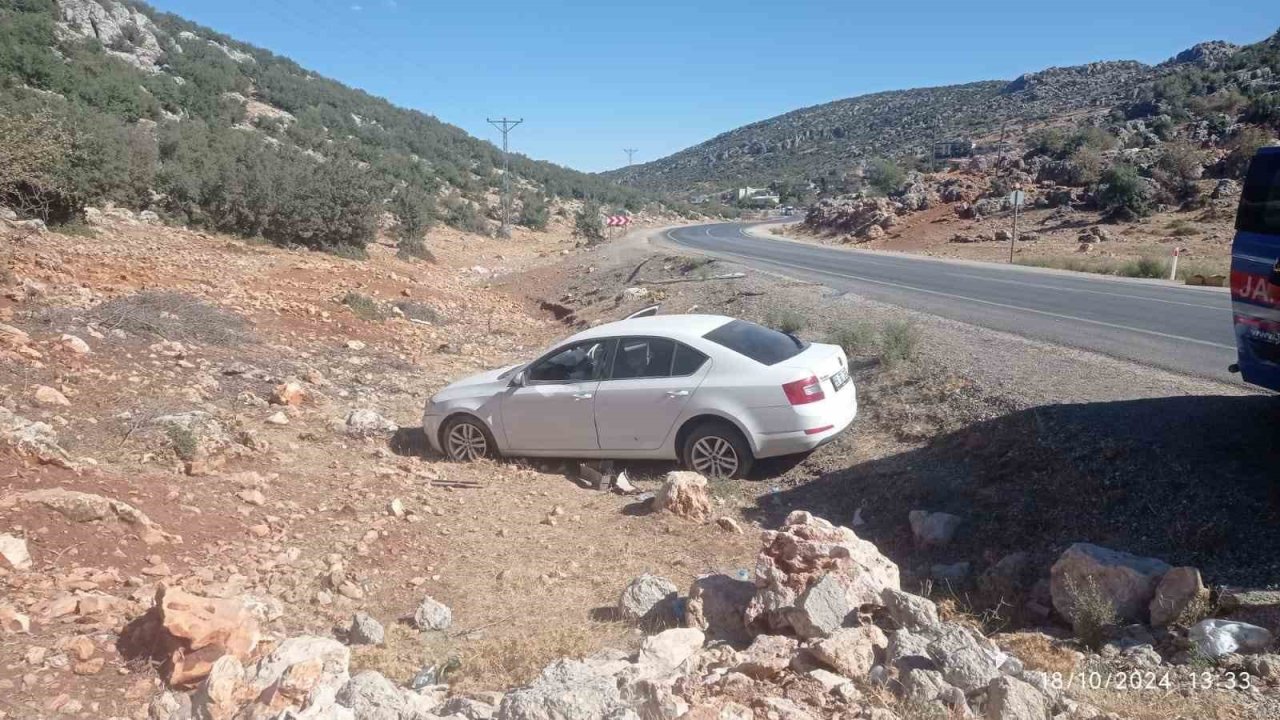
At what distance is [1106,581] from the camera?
4.84 metres

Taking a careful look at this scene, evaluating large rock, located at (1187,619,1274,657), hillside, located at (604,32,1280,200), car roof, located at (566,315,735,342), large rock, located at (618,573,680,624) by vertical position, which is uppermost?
hillside, located at (604,32,1280,200)

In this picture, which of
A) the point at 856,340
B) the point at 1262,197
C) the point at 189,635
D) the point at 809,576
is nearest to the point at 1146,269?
the point at 856,340

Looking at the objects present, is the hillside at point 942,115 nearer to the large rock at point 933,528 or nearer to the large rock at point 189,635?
the large rock at point 933,528

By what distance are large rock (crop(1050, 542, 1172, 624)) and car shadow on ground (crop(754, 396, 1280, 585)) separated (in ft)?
1.40

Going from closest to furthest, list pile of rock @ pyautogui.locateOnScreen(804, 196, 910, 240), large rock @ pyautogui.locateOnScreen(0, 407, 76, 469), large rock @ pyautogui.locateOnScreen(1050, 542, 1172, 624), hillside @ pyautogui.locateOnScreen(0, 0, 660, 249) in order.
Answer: large rock @ pyautogui.locateOnScreen(1050, 542, 1172, 624), large rock @ pyautogui.locateOnScreen(0, 407, 76, 469), hillside @ pyautogui.locateOnScreen(0, 0, 660, 249), pile of rock @ pyautogui.locateOnScreen(804, 196, 910, 240)

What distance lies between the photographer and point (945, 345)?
11.1 metres

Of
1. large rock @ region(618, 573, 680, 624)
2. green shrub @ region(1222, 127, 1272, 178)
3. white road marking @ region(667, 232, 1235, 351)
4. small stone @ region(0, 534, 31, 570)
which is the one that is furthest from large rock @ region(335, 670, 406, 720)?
green shrub @ region(1222, 127, 1272, 178)

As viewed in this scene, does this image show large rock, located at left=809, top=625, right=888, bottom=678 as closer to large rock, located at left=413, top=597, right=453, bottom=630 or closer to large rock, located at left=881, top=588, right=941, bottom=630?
large rock, located at left=881, top=588, right=941, bottom=630

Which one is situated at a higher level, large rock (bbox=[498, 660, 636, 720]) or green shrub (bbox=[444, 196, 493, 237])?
green shrub (bbox=[444, 196, 493, 237])

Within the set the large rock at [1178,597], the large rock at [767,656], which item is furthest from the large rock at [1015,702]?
the large rock at [1178,597]

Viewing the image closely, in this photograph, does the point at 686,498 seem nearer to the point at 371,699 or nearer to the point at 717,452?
the point at 717,452

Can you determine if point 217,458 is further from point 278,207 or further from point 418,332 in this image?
point 278,207

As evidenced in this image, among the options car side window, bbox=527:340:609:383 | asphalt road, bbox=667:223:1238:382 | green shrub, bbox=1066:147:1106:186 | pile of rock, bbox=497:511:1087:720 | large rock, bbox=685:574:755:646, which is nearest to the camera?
pile of rock, bbox=497:511:1087:720

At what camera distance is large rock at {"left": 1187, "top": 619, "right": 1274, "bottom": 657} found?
13.5ft
